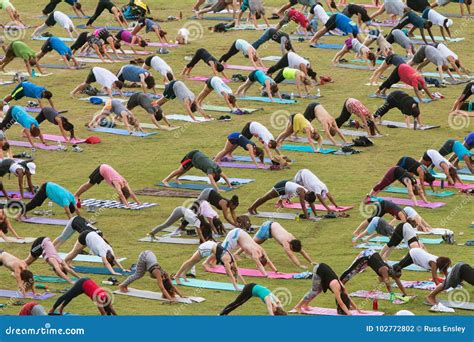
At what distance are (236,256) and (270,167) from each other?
A: 30.5 ft

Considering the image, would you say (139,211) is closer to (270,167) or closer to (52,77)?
(270,167)

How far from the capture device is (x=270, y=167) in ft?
163

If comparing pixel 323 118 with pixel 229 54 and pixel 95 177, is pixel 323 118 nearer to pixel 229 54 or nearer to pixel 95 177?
pixel 95 177

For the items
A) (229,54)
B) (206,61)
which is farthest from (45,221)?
(229,54)

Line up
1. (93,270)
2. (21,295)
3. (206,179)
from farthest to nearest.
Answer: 1. (206,179)
2. (93,270)
3. (21,295)

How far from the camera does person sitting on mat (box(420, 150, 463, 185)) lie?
47094 mm

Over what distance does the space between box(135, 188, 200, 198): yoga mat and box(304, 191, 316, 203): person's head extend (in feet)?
13.5

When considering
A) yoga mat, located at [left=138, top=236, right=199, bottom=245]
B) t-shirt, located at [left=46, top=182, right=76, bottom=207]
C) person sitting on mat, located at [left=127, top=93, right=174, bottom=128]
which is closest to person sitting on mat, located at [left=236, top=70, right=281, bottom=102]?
person sitting on mat, located at [left=127, top=93, right=174, bottom=128]

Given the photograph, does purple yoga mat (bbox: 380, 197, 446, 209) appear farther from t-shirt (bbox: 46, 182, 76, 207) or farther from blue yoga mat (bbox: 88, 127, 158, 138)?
blue yoga mat (bbox: 88, 127, 158, 138)

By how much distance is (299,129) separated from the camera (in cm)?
5094

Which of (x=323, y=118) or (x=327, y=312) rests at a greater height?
(x=327, y=312)

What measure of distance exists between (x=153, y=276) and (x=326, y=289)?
157 inches

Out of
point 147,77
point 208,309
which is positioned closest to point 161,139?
point 147,77

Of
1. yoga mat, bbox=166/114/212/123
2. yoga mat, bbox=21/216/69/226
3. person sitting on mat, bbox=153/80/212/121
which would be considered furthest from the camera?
yoga mat, bbox=166/114/212/123
